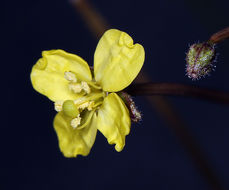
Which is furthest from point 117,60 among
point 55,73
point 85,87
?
point 55,73

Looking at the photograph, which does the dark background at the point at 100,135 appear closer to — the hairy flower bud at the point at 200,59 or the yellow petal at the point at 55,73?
the yellow petal at the point at 55,73

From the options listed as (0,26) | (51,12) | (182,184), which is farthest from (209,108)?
(0,26)

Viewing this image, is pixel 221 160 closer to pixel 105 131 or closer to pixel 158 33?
pixel 158 33

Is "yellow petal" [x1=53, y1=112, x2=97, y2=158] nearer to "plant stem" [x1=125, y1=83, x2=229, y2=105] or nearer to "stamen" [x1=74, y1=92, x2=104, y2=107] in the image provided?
"stamen" [x1=74, y1=92, x2=104, y2=107]

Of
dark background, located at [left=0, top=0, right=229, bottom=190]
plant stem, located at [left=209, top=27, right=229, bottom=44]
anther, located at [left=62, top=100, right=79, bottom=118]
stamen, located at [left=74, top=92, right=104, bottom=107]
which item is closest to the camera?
plant stem, located at [left=209, top=27, right=229, bottom=44]

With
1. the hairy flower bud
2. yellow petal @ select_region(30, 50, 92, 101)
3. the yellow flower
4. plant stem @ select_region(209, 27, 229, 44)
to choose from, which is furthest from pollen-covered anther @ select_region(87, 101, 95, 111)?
plant stem @ select_region(209, 27, 229, 44)

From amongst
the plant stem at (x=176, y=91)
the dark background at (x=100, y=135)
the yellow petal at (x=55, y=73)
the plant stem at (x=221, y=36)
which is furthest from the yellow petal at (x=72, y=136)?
the dark background at (x=100, y=135)

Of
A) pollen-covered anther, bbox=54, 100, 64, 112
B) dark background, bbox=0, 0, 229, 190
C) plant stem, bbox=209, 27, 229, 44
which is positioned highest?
dark background, bbox=0, 0, 229, 190
